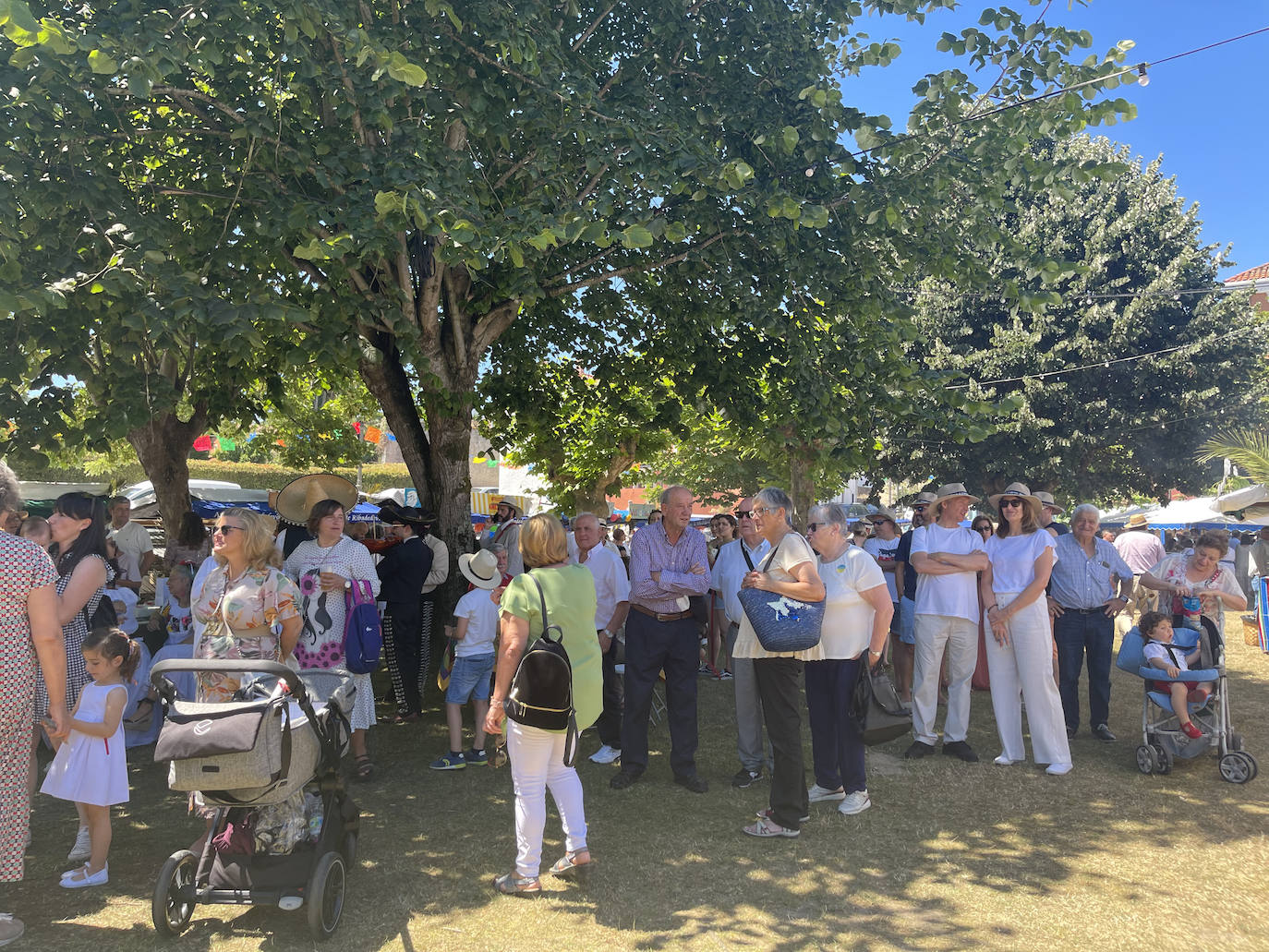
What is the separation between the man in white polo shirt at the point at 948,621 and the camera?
264 inches

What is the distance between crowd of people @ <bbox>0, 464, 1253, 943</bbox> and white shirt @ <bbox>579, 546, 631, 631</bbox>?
2 centimetres

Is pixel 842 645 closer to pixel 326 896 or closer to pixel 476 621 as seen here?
pixel 476 621

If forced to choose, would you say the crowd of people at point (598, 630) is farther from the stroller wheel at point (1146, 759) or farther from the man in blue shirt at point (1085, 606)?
the stroller wheel at point (1146, 759)

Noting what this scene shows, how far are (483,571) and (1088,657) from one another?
4.99m

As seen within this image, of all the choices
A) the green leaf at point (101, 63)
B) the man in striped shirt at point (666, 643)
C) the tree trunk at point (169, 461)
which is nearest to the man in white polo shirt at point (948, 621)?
the man in striped shirt at point (666, 643)

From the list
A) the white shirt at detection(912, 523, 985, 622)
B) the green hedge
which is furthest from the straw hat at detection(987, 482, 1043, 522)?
the green hedge

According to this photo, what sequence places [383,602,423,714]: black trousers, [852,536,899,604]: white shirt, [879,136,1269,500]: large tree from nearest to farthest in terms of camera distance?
[383,602,423,714]: black trousers, [852,536,899,604]: white shirt, [879,136,1269,500]: large tree

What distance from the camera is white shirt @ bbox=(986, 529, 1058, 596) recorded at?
21.8 ft

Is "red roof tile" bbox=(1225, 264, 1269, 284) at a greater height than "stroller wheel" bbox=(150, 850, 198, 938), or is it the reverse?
"red roof tile" bbox=(1225, 264, 1269, 284)

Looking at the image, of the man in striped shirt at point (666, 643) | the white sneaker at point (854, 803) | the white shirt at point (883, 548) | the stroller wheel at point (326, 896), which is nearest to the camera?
the stroller wheel at point (326, 896)

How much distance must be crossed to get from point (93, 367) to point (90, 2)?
8.40 feet

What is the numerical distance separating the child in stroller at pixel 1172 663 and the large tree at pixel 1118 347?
15.1 meters

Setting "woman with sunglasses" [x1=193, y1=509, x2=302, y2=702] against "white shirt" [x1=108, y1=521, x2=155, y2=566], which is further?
"white shirt" [x1=108, y1=521, x2=155, y2=566]

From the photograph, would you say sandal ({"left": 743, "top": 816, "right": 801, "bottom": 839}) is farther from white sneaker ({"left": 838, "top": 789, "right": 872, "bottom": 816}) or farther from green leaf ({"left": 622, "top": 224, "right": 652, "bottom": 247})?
green leaf ({"left": 622, "top": 224, "right": 652, "bottom": 247})
